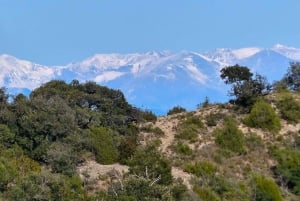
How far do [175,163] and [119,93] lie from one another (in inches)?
362

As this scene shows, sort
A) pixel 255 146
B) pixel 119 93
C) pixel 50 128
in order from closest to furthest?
pixel 50 128
pixel 255 146
pixel 119 93

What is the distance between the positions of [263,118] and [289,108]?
3062 millimetres

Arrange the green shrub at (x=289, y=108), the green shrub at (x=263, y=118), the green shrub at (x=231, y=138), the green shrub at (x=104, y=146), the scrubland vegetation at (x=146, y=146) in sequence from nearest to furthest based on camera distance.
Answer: the scrubland vegetation at (x=146, y=146) < the green shrub at (x=104, y=146) < the green shrub at (x=231, y=138) < the green shrub at (x=263, y=118) < the green shrub at (x=289, y=108)

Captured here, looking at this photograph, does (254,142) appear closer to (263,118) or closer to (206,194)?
(263,118)

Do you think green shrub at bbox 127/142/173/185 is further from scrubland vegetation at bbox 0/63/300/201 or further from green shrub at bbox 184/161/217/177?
green shrub at bbox 184/161/217/177

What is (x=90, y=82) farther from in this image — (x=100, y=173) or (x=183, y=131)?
(x=100, y=173)

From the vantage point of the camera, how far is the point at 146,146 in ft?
127

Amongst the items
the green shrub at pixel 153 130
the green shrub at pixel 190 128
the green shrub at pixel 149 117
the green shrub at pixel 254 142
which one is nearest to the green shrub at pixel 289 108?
the green shrub at pixel 254 142

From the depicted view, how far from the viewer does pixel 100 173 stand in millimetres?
34531

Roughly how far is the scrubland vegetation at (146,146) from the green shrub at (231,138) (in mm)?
72

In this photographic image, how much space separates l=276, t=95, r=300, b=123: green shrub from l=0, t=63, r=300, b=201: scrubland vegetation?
0.08 m

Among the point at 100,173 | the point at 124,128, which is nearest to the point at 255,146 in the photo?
the point at 124,128

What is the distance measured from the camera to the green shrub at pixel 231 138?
132 ft

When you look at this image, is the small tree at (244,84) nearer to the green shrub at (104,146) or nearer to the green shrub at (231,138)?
the green shrub at (231,138)
